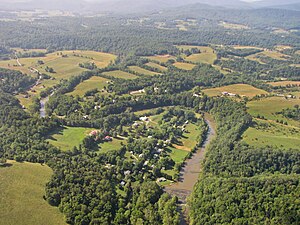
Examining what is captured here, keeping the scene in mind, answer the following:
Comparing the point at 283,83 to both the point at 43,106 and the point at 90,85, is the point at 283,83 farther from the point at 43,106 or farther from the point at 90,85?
the point at 43,106

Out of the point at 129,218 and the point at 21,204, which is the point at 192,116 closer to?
the point at 129,218

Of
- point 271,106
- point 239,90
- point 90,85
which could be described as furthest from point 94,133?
point 239,90

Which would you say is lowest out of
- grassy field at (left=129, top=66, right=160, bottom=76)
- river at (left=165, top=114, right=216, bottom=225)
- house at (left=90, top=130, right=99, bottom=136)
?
river at (left=165, top=114, right=216, bottom=225)

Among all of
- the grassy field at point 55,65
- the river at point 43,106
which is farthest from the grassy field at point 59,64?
the river at point 43,106

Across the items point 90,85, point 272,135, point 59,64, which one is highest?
point 59,64

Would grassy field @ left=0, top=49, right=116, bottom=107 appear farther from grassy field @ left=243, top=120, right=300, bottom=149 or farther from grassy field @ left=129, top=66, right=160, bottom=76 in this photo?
grassy field @ left=243, top=120, right=300, bottom=149

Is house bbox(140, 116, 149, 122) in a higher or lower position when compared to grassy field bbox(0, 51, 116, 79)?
lower

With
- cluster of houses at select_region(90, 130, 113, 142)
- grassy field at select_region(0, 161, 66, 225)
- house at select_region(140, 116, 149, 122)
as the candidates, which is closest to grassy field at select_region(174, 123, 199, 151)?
house at select_region(140, 116, 149, 122)
